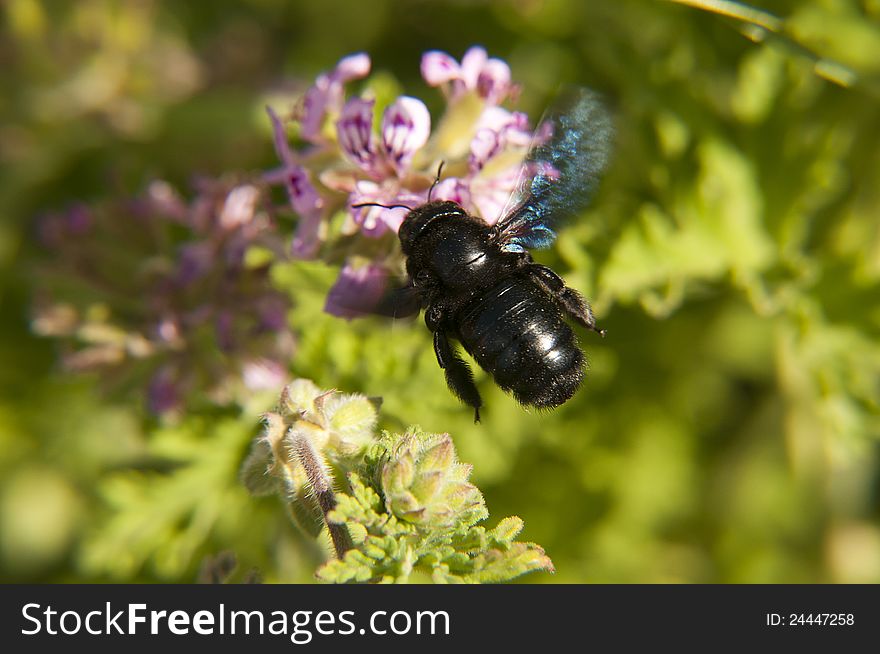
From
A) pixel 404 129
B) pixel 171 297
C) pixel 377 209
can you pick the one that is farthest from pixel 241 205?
pixel 404 129

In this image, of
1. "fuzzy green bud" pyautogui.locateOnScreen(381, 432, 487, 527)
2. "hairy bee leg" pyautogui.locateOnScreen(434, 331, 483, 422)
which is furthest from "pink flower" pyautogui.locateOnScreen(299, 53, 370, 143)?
"fuzzy green bud" pyautogui.locateOnScreen(381, 432, 487, 527)

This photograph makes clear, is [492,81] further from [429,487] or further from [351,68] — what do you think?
[429,487]

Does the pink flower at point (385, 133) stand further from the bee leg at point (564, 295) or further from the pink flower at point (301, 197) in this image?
the bee leg at point (564, 295)

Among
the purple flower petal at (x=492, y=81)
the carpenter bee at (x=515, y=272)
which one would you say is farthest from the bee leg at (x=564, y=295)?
the purple flower petal at (x=492, y=81)

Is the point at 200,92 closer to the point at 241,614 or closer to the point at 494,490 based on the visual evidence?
the point at 494,490

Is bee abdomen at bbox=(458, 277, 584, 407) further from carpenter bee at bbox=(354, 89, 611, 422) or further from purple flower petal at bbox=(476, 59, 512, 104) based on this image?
purple flower petal at bbox=(476, 59, 512, 104)

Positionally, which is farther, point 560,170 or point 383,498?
point 560,170
